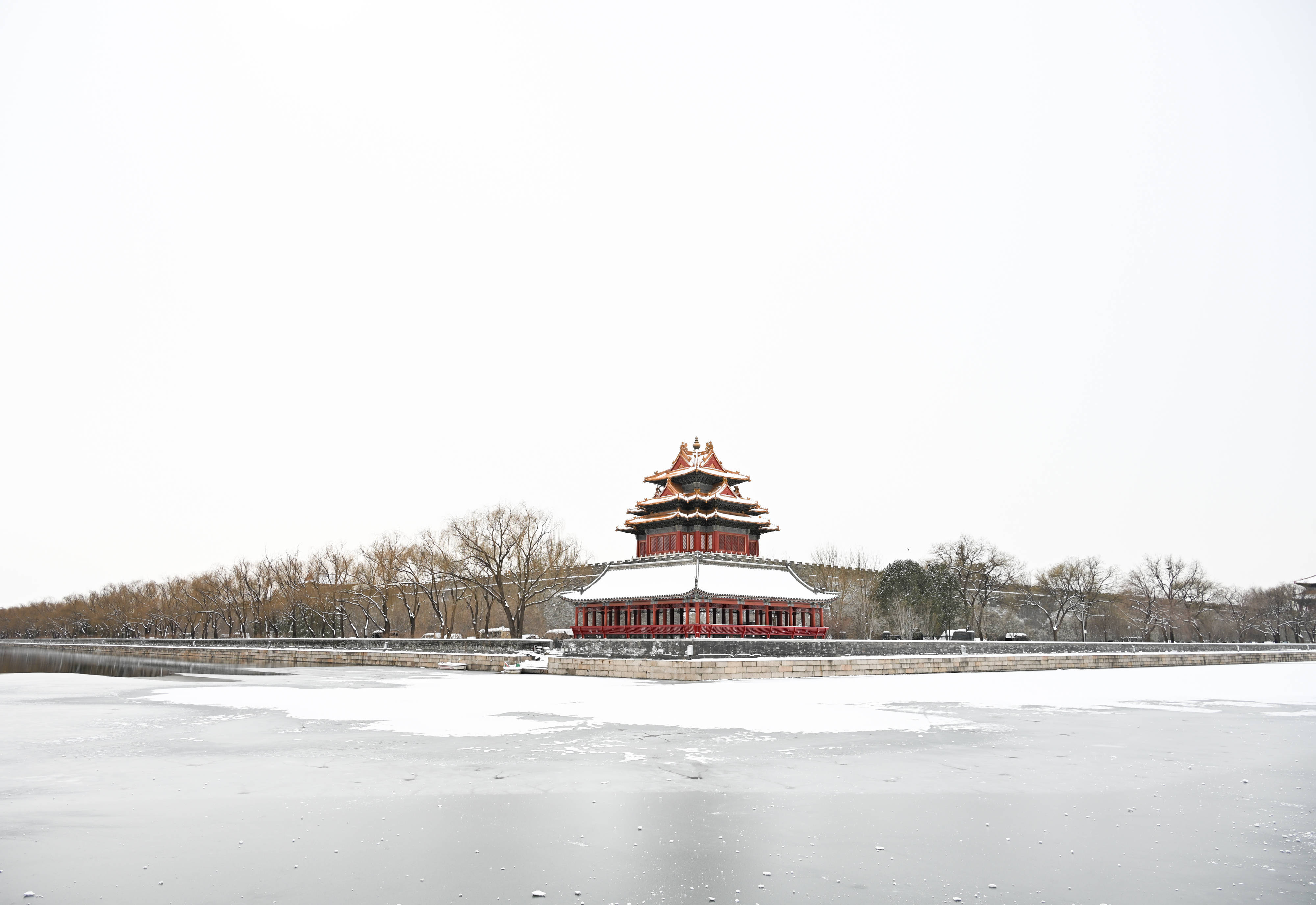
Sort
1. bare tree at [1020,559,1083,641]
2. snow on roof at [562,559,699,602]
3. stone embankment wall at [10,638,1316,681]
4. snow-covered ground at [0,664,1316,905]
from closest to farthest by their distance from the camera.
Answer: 1. snow-covered ground at [0,664,1316,905]
2. stone embankment wall at [10,638,1316,681]
3. snow on roof at [562,559,699,602]
4. bare tree at [1020,559,1083,641]

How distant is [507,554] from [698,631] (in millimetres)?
19227

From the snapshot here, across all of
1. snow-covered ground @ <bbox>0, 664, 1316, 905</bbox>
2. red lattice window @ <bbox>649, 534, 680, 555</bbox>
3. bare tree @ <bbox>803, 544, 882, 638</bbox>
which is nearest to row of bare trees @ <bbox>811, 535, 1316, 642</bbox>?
bare tree @ <bbox>803, 544, 882, 638</bbox>

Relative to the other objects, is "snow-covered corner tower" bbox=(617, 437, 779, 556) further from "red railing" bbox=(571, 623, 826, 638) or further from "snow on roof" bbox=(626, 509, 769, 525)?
"red railing" bbox=(571, 623, 826, 638)

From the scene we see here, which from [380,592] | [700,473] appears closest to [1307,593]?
[700,473]

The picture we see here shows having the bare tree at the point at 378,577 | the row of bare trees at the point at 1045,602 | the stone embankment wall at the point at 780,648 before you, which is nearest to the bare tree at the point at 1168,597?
the row of bare trees at the point at 1045,602

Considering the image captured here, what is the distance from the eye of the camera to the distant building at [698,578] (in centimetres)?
4638

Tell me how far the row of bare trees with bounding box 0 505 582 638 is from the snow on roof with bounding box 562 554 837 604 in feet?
25.6

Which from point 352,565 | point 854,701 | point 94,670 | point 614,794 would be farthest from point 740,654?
point 352,565

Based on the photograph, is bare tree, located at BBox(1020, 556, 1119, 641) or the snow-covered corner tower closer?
the snow-covered corner tower

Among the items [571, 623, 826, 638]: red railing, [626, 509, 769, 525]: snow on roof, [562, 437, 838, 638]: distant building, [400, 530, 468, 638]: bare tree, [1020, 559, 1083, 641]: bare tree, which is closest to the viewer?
[571, 623, 826, 638]: red railing

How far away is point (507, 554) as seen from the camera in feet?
193

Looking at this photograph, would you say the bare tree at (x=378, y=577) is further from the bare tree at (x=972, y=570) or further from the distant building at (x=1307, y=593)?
the distant building at (x=1307, y=593)

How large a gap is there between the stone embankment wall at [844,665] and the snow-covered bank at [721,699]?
117 centimetres

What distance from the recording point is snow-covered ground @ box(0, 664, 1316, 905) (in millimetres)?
7324
